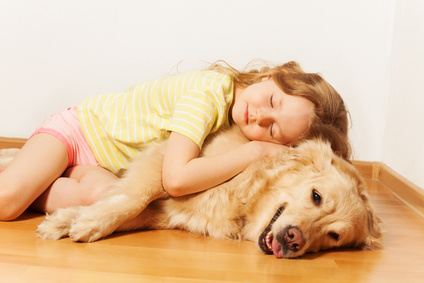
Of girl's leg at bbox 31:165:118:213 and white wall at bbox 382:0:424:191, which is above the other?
white wall at bbox 382:0:424:191

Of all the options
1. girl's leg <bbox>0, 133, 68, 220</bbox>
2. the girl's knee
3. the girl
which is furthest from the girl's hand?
the girl's knee

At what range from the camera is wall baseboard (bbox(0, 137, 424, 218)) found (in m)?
2.28

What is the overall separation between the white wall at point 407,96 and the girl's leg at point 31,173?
70.0 inches

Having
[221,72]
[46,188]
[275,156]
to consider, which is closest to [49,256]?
[46,188]

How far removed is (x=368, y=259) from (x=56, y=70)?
2.01 meters

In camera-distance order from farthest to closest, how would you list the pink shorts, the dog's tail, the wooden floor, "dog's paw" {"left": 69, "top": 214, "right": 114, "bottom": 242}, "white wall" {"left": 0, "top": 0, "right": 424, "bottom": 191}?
"white wall" {"left": 0, "top": 0, "right": 424, "bottom": 191}
the dog's tail
the pink shorts
"dog's paw" {"left": 69, "top": 214, "right": 114, "bottom": 242}
the wooden floor

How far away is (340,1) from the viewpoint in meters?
2.53

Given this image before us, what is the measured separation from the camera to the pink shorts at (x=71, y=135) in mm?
1941

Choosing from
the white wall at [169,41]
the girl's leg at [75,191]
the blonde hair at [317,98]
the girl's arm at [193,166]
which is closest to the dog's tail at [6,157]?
the girl's leg at [75,191]

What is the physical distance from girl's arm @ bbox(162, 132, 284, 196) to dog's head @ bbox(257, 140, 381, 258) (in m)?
0.17

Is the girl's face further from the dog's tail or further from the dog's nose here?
the dog's tail

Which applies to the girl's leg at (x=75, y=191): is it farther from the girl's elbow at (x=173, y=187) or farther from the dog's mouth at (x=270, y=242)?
the dog's mouth at (x=270, y=242)

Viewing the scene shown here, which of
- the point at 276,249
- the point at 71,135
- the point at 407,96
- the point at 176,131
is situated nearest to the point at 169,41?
the point at 71,135

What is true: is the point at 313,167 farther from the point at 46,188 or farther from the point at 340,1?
the point at 340,1
